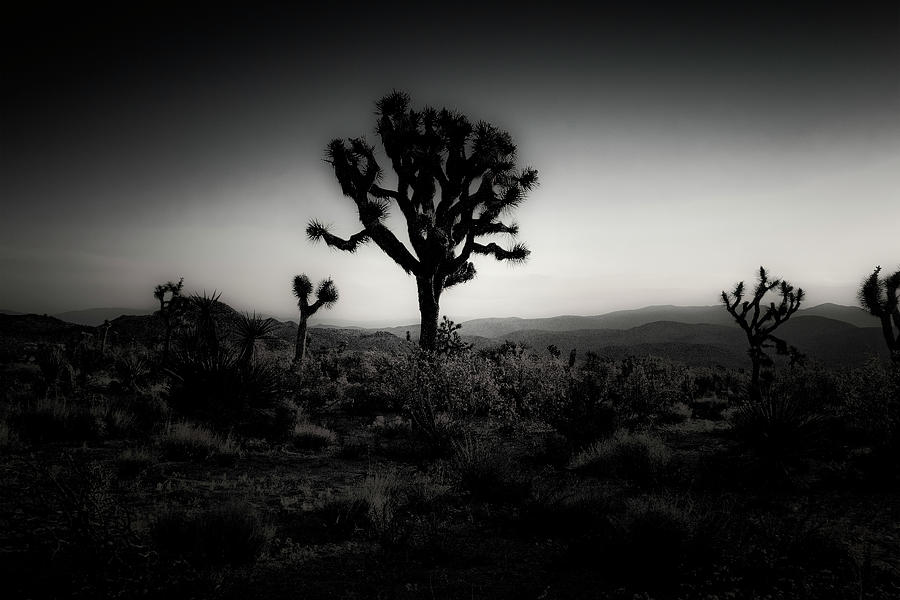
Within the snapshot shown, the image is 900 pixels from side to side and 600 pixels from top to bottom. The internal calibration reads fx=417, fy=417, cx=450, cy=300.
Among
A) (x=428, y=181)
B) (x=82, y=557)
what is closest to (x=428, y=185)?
(x=428, y=181)

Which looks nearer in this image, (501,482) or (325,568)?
(325,568)

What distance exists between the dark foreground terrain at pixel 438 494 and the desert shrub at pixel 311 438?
48 mm

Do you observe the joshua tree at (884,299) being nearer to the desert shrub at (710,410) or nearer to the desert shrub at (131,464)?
the desert shrub at (710,410)

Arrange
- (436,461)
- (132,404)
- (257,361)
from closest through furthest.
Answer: (436,461), (257,361), (132,404)

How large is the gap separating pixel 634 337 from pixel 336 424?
76.7 meters

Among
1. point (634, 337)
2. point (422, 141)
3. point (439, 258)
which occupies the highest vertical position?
point (422, 141)

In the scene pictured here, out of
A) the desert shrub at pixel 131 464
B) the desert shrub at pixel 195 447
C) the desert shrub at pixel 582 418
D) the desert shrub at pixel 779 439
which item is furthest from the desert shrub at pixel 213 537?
the desert shrub at pixel 779 439

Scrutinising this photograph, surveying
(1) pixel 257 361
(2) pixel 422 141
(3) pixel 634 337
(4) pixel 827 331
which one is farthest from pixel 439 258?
(4) pixel 827 331

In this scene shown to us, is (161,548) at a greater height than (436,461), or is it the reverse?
(161,548)

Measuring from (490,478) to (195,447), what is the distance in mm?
5382

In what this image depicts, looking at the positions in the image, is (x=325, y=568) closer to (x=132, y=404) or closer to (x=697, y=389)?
(x=132, y=404)

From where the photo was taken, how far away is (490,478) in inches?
242

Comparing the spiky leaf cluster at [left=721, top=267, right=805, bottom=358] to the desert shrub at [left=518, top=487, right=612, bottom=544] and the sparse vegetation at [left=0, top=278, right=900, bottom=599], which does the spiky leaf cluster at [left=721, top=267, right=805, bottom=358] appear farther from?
the desert shrub at [left=518, top=487, right=612, bottom=544]

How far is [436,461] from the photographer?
802cm
